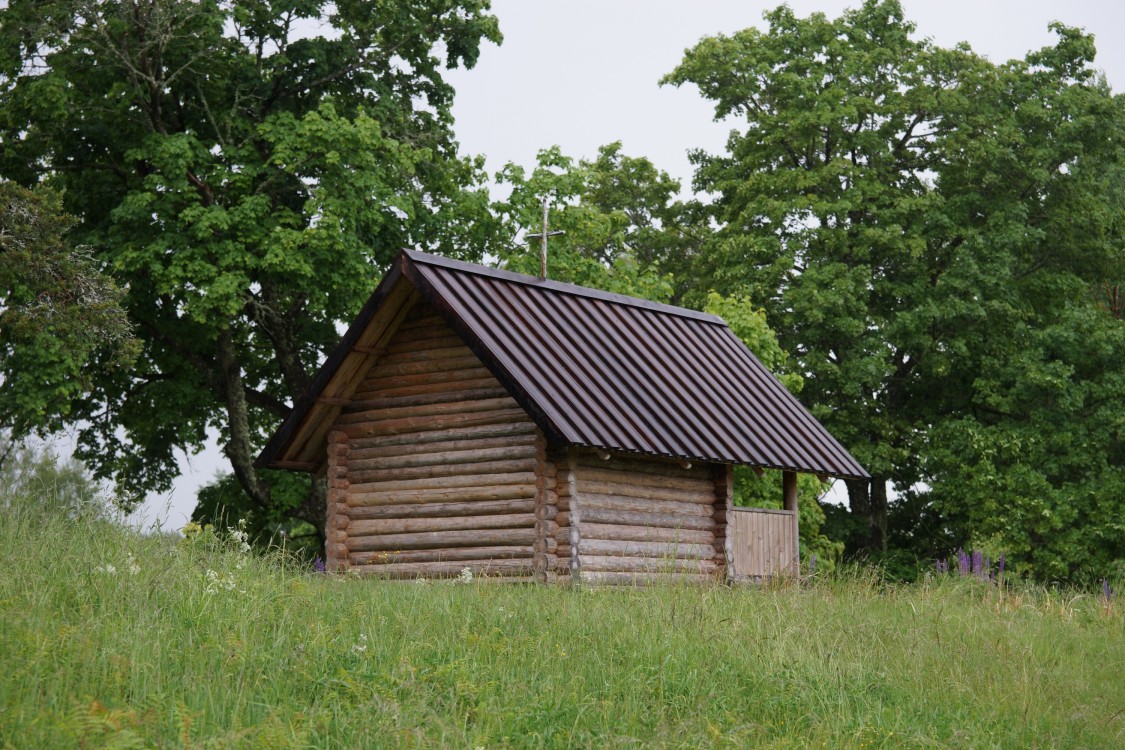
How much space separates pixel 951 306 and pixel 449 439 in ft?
54.2

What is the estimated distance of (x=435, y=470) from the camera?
1802 cm

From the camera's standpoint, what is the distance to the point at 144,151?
25.7 m

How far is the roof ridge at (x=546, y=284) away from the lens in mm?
17797

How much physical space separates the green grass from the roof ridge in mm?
6328

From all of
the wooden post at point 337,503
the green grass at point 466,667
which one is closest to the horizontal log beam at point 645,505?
the wooden post at point 337,503

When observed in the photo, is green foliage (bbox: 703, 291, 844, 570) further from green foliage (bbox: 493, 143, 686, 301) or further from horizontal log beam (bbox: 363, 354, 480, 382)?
horizontal log beam (bbox: 363, 354, 480, 382)

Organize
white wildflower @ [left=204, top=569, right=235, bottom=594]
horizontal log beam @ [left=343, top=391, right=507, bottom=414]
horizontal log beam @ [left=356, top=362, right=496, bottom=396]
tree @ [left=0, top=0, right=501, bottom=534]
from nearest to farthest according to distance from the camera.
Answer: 1. white wildflower @ [left=204, top=569, right=235, bottom=594]
2. horizontal log beam @ [left=343, top=391, right=507, bottom=414]
3. horizontal log beam @ [left=356, top=362, right=496, bottom=396]
4. tree @ [left=0, top=0, right=501, bottom=534]

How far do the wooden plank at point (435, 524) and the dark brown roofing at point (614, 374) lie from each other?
1752 millimetres

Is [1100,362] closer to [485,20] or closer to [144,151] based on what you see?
[485,20]

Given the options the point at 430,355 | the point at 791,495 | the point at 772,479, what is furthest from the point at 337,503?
the point at 772,479

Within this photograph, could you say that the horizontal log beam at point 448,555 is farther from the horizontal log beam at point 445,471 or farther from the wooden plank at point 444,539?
the horizontal log beam at point 445,471

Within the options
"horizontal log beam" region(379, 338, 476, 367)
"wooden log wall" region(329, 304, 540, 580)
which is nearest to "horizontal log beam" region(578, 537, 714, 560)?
"wooden log wall" region(329, 304, 540, 580)

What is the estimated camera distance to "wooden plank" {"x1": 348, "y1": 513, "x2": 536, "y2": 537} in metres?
17.2

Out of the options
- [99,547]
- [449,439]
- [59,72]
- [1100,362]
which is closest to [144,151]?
[59,72]
